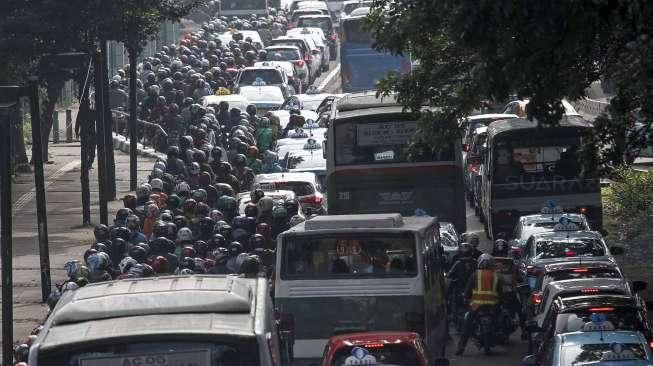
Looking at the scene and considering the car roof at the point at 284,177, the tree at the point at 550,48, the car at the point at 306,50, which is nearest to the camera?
the tree at the point at 550,48

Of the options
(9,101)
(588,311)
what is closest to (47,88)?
(9,101)

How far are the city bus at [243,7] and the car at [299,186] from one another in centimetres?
4974

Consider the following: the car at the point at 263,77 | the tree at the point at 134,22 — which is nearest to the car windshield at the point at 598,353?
the tree at the point at 134,22

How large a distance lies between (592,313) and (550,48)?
323cm

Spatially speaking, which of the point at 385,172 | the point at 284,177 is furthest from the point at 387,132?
the point at 284,177

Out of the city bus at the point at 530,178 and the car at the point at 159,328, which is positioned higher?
the car at the point at 159,328

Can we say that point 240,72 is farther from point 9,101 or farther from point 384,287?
point 384,287

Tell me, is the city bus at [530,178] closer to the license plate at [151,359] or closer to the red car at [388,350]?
the red car at [388,350]

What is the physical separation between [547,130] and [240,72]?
903 inches

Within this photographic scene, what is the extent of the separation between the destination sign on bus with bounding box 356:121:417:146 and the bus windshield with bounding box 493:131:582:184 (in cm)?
342

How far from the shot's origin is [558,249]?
24.7 metres

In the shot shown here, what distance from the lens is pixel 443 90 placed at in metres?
20.9

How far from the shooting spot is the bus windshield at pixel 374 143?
27688 mm

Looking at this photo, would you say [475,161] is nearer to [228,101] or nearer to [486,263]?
[228,101]
